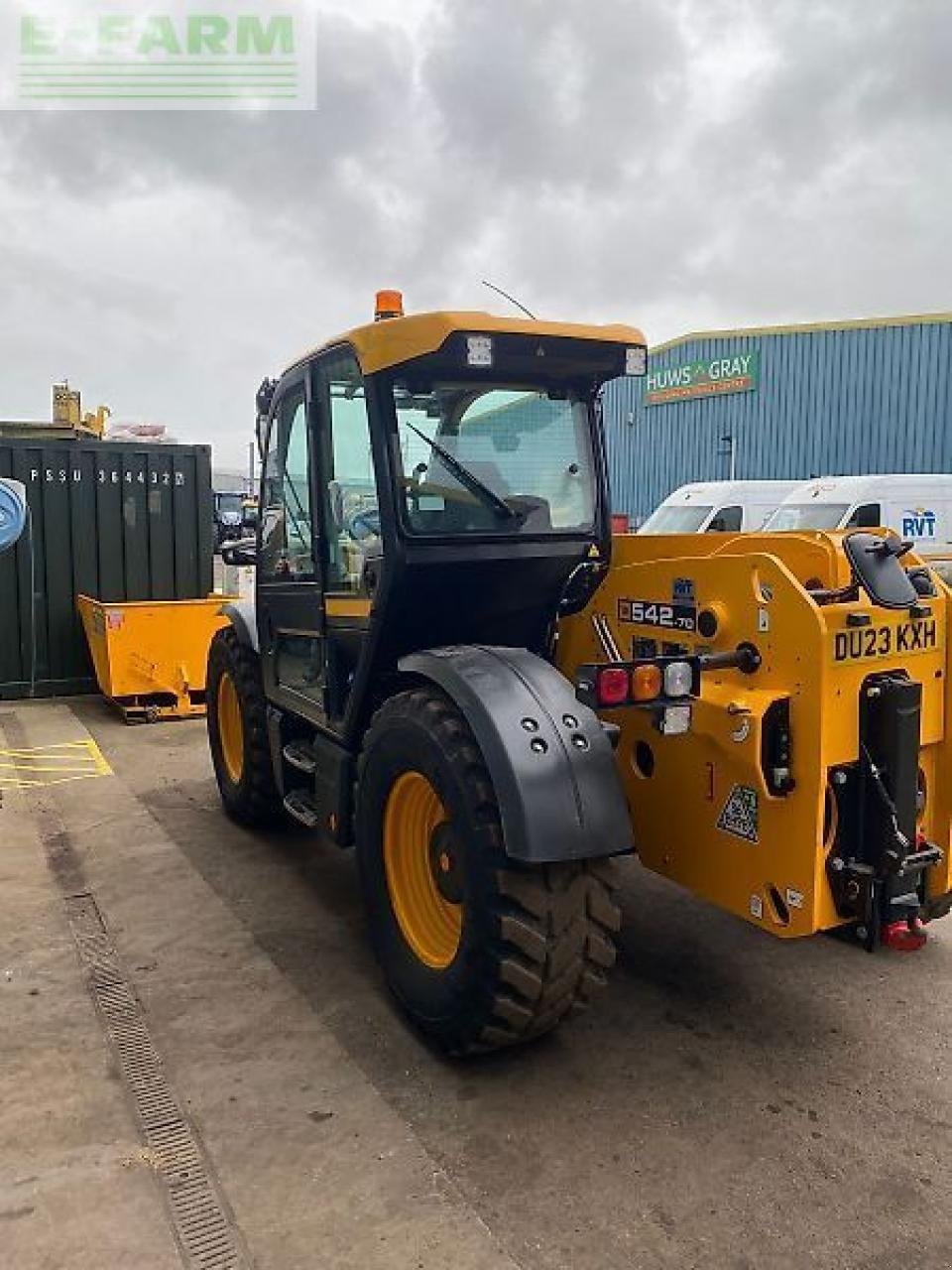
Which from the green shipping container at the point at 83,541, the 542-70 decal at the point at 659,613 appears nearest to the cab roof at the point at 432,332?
the 542-70 decal at the point at 659,613

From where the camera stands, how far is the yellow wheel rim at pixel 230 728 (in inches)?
226

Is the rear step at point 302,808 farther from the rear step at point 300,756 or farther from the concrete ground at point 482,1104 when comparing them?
the concrete ground at point 482,1104

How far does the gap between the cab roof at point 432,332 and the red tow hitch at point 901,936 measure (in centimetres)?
212

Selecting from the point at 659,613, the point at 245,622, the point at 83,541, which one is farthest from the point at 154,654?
the point at 659,613

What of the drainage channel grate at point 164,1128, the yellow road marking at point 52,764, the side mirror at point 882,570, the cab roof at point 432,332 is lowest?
the drainage channel grate at point 164,1128

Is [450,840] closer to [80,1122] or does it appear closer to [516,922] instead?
[516,922]

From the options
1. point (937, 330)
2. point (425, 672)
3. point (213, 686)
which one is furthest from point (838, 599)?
point (937, 330)

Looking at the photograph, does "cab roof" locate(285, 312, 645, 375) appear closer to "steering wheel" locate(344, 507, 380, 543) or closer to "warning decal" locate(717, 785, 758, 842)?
"steering wheel" locate(344, 507, 380, 543)

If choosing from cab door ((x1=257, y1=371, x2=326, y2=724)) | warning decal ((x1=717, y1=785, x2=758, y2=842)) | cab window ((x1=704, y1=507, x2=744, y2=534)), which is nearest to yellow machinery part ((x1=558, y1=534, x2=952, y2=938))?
warning decal ((x1=717, y1=785, x2=758, y2=842))

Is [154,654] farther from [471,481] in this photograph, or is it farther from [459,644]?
[471,481]

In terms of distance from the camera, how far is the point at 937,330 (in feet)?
63.3

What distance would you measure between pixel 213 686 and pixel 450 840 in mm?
3176

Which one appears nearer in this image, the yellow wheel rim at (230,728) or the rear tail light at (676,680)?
the rear tail light at (676,680)

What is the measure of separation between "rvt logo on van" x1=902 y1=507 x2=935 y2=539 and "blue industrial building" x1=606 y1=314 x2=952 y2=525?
673cm
